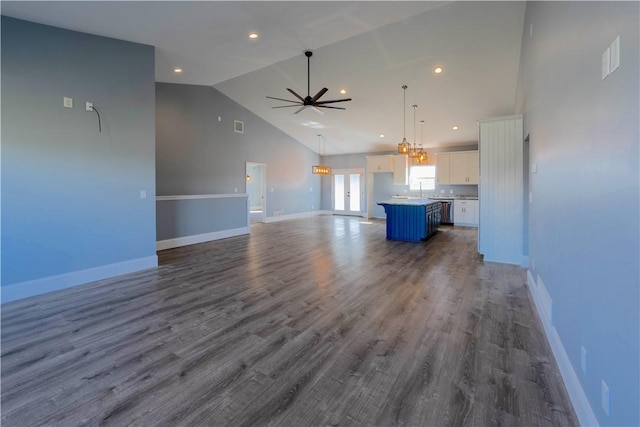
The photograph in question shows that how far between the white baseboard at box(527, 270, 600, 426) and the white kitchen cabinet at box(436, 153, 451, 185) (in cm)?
739

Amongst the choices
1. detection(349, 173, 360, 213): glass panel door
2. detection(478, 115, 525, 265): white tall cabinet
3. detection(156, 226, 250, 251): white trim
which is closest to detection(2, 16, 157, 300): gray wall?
detection(156, 226, 250, 251): white trim

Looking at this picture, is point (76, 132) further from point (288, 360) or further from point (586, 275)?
point (586, 275)

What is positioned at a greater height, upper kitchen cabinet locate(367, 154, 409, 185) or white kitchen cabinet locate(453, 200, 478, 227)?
upper kitchen cabinet locate(367, 154, 409, 185)

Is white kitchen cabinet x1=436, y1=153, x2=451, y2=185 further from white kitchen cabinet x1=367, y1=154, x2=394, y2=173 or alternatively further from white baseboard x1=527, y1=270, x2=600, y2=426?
white baseboard x1=527, y1=270, x2=600, y2=426

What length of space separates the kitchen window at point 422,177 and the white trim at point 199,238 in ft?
20.9

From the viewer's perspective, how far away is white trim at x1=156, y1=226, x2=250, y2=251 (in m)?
6.33

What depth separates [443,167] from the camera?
393 inches

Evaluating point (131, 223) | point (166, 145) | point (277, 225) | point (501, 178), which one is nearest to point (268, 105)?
point (166, 145)

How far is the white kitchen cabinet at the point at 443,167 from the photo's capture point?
390 inches

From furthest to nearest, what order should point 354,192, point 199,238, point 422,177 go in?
point 354,192 → point 422,177 → point 199,238

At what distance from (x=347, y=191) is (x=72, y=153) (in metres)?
10.0

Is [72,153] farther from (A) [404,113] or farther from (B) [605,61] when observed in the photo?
(A) [404,113]

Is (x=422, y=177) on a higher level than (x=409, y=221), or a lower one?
higher

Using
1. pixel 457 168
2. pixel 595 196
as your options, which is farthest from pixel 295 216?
pixel 595 196
